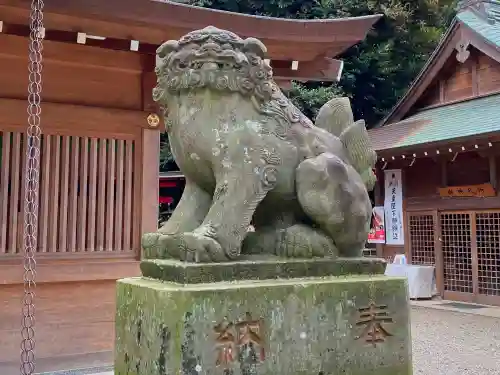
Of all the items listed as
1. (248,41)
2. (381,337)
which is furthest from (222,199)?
(381,337)

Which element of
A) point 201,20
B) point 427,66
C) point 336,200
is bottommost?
point 336,200

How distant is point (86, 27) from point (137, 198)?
5.78 feet

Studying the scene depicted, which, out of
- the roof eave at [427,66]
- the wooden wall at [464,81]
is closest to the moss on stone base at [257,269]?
the wooden wall at [464,81]

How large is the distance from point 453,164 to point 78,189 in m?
8.18

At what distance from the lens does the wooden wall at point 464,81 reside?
11.2 metres

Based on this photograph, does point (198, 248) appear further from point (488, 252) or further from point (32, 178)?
point (488, 252)

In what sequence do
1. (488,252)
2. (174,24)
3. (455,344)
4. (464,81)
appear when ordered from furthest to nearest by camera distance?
(464,81) < (488,252) < (455,344) < (174,24)

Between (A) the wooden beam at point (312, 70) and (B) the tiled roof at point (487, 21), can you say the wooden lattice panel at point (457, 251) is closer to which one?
(B) the tiled roof at point (487, 21)

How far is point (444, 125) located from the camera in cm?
1090

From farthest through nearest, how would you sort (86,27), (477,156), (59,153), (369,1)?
(369,1) → (477,156) → (59,153) → (86,27)

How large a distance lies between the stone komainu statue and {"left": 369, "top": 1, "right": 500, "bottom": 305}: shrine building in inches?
283

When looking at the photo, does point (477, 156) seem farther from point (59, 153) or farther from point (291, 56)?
point (59, 153)

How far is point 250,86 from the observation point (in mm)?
2412

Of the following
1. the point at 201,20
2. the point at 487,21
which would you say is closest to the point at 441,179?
the point at 487,21
